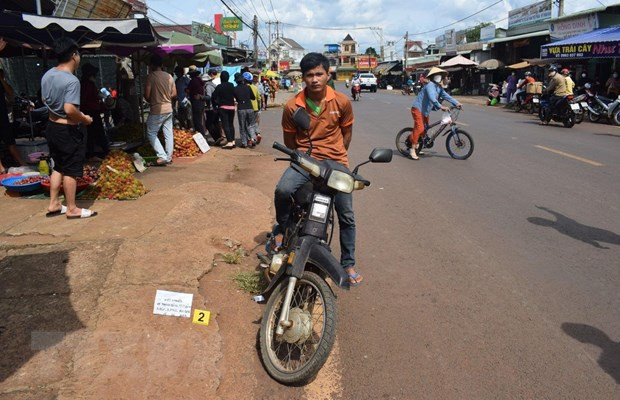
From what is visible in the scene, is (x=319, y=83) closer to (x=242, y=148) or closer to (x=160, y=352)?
(x=160, y=352)

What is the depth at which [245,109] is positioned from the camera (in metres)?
11.5

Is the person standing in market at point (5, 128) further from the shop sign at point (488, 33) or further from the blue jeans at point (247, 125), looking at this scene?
the shop sign at point (488, 33)

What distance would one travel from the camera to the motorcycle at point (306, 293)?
9.38 feet

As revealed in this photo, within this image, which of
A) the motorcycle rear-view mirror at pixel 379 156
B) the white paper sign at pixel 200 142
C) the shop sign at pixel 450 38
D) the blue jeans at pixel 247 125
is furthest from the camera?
the shop sign at pixel 450 38

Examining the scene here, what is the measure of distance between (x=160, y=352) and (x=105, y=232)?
2.16 m

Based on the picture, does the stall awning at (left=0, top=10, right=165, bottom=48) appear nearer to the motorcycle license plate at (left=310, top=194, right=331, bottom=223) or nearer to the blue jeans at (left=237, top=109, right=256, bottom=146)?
the blue jeans at (left=237, top=109, right=256, bottom=146)

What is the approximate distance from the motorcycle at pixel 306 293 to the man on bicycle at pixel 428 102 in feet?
22.1

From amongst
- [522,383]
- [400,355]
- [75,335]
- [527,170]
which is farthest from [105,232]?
[527,170]

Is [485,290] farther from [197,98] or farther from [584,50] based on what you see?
[584,50]

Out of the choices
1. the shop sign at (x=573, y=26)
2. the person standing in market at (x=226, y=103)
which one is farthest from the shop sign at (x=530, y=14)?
the person standing in market at (x=226, y=103)

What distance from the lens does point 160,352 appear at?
3090 millimetres

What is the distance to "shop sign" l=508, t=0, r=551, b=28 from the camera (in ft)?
106

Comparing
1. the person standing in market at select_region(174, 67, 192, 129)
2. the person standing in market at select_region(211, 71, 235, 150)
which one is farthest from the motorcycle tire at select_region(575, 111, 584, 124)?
the person standing in market at select_region(174, 67, 192, 129)

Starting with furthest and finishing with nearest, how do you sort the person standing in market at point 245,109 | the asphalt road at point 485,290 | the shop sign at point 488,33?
the shop sign at point 488,33
the person standing in market at point 245,109
the asphalt road at point 485,290
